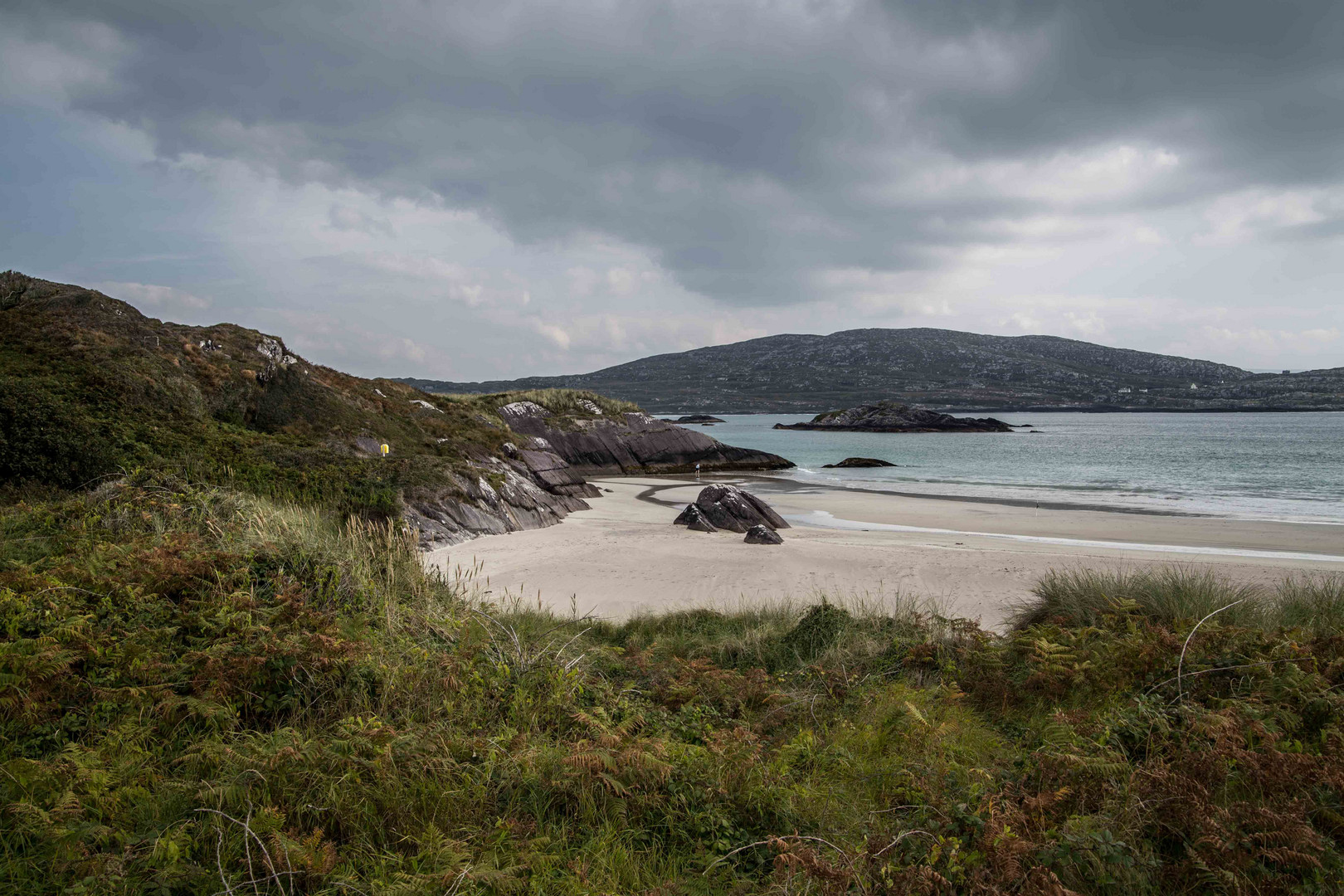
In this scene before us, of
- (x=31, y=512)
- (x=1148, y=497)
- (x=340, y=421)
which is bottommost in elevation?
(x=1148, y=497)

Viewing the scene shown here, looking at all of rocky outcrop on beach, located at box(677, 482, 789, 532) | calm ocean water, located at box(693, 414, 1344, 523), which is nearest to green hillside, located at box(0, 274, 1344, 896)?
rocky outcrop on beach, located at box(677, 482, 789, 532)

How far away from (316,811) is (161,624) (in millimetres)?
2506

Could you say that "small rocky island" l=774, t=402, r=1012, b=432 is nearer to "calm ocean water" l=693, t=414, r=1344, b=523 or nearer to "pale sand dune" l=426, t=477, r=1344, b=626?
"calm ocean water" l=693, t=414, r=1344, b=523

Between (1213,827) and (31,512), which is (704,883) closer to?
(1213,827)

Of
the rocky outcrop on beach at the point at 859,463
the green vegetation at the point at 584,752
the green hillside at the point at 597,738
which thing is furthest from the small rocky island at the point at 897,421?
the green vegetation at the point at 584,752

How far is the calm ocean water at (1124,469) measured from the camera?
85.9 feet

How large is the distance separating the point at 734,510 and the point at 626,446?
70.6 ft

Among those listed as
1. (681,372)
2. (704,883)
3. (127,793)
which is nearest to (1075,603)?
(704,883)

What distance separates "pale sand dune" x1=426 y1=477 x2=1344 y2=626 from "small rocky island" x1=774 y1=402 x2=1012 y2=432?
74.1 metres

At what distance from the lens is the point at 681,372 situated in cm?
19075

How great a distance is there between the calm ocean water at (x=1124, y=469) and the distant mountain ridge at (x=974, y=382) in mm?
74366

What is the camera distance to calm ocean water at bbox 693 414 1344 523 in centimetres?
2619

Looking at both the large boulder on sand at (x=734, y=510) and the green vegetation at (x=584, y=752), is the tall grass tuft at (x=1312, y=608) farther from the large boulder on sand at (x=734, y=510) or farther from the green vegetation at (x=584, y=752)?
the large boulder on sand at (x=734, y=510)

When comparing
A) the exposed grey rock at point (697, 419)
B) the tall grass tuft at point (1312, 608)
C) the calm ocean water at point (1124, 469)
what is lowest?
the calm ocean water at point (1124, 469)
